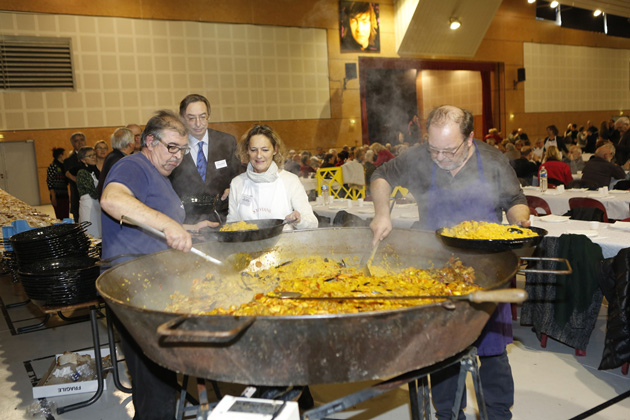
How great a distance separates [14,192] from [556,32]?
20.2 metres

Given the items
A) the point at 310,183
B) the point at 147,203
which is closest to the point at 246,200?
the point at 147,203

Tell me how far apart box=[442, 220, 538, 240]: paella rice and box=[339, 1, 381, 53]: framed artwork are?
47.4 ft

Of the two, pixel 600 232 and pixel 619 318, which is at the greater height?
pixel 600 232

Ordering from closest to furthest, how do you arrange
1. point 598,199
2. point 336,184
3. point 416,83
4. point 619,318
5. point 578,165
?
point 619,318 < point 598,199 < point 336,184 < point 578,165 < point 416,83

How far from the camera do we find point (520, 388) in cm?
319

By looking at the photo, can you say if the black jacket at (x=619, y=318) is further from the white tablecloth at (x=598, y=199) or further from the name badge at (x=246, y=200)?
the white tablecloth at (x=598, y=199)

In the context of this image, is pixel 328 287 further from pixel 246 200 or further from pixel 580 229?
pixel 580 229

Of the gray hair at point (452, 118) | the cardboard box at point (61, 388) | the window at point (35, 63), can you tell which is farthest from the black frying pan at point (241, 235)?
the window at point (35, 63)

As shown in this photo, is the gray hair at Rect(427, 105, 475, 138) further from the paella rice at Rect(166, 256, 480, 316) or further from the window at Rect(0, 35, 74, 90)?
the window at Rect(0, 35, 74, 90)

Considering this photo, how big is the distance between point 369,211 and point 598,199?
8.23ft

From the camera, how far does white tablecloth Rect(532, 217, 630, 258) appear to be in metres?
3.50

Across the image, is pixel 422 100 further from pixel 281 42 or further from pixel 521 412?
pixel 521 412

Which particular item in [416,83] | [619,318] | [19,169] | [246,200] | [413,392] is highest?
[416,83]

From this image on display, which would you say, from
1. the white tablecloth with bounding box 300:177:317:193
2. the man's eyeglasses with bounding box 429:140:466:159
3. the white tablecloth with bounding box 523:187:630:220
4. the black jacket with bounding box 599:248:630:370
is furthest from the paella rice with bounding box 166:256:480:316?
the white tablecloth with bounding box 300:177:317:193
